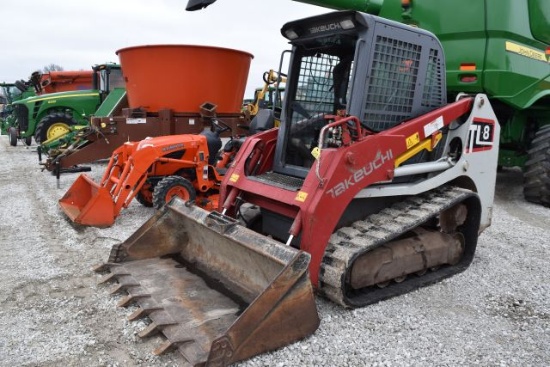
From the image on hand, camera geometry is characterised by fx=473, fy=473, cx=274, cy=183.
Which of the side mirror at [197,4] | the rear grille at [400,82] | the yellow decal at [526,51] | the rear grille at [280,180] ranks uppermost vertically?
the side mirror at [197,4]

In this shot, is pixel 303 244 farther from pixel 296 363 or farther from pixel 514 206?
pixel 514 206

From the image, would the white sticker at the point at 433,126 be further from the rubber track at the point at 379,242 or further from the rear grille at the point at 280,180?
the rear grille at the point at 280,180

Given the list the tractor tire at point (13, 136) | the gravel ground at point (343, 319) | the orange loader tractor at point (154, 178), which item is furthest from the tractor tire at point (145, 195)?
the tractor tire at point (13, 136)

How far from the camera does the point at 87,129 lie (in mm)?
8406

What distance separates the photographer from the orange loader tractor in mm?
5094

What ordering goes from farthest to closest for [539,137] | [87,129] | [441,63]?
[87,129] < [539,137] < [441,63]

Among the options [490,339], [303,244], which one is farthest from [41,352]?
[490,339]

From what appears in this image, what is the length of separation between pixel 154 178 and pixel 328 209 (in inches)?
130

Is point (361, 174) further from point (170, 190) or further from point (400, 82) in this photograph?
point (170, 190)

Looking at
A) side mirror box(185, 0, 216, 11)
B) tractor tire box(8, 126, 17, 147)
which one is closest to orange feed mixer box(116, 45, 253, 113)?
side mirror box(185, 0, 216, 11)

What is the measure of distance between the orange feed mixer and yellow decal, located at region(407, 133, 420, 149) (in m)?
5.03

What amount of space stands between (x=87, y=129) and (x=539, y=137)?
7292mm

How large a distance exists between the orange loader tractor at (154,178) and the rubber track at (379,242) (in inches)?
71.7

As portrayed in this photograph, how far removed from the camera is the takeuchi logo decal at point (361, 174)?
121 inches
